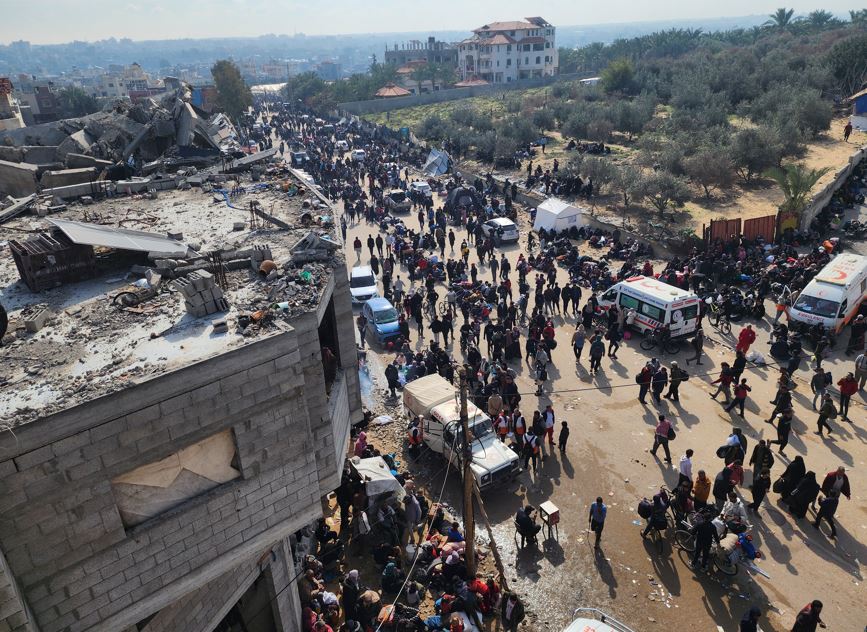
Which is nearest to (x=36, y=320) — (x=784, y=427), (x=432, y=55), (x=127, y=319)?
(x=127, y=319)

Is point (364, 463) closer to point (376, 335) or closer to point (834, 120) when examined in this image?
point (376, 335)

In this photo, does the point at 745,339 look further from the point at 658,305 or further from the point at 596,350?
the point at 596,350

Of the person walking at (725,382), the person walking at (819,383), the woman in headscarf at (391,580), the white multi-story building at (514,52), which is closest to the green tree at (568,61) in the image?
the white multi-story building at (514,52)

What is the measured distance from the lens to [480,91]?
78250mm

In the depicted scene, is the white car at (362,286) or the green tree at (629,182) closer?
the white car at (362,286)

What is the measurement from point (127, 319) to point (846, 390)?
15.5 meters

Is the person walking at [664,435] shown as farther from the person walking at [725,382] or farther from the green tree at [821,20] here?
the green tree at [821,20]

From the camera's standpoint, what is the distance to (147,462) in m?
6.35

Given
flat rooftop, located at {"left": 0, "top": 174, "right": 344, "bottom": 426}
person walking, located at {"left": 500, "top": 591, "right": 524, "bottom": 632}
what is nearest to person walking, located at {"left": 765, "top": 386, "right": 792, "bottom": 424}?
person walking, located at {"left": 500, "top": 591, "right": 524, "bottom": 632}

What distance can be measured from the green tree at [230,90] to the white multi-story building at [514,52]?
39.1 metres

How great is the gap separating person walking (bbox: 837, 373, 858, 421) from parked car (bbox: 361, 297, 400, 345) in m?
12.1

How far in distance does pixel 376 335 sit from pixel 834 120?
148ft

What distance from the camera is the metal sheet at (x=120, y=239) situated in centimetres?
924

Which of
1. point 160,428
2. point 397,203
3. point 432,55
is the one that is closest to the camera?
point 160,428
